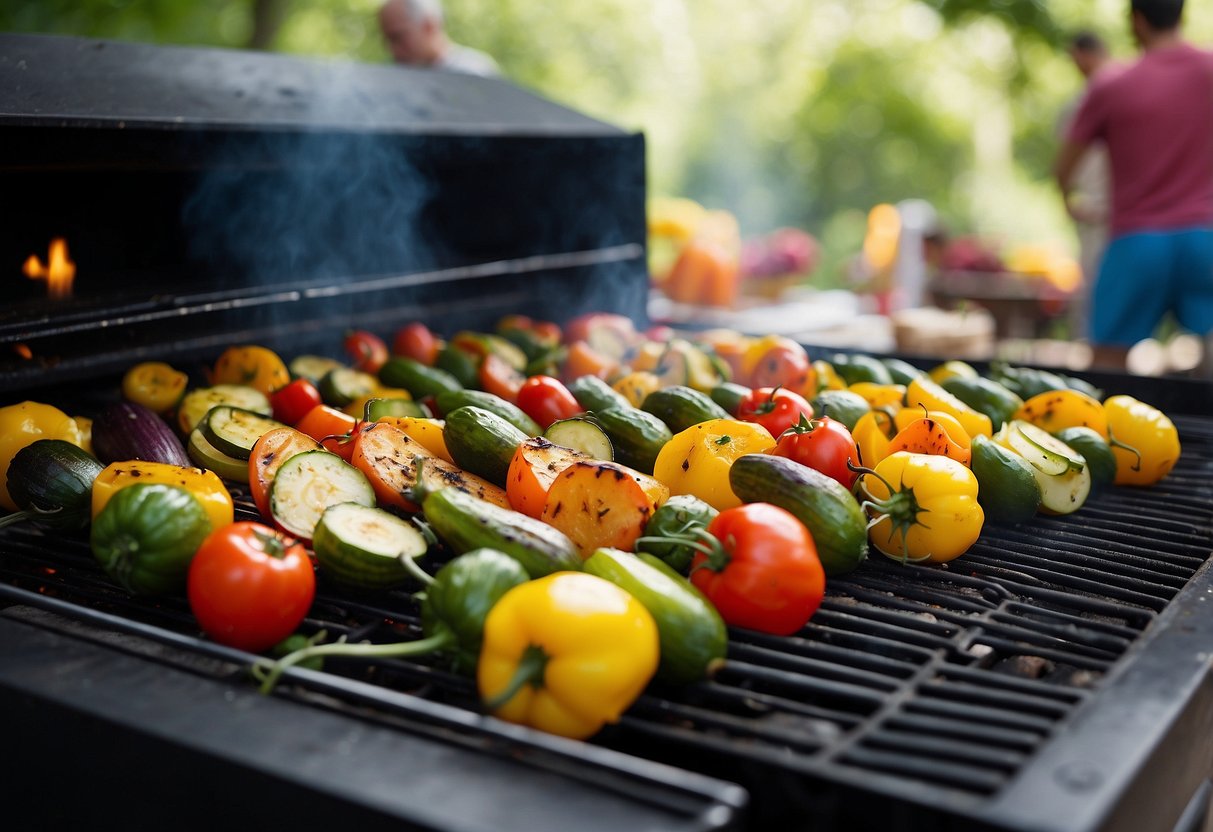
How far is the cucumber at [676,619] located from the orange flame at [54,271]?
101 inches

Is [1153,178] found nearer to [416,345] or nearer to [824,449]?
[416,345]

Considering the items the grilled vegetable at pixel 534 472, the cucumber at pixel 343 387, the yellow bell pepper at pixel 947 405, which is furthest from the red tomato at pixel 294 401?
the yellow bell pepper at pixel 947 405

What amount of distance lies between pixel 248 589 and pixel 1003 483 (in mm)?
1850

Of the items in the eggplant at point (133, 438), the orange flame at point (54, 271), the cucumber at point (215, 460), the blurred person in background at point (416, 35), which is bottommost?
the cucumber at point (215, 460)

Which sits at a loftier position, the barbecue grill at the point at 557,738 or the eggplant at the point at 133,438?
the eggplant at the point at 133,438

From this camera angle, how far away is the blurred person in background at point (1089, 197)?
8.10m

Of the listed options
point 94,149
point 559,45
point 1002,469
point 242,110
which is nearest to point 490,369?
point 242,110

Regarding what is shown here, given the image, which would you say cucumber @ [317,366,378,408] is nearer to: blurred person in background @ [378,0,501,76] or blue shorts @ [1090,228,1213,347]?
blurred person in background @ [378,0,501,76]

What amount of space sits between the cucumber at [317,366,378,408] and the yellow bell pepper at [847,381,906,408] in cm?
162

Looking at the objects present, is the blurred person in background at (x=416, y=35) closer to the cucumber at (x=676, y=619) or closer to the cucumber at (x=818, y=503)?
the cucumber at (x=818, y=503)

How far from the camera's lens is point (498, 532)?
2168 millimetres

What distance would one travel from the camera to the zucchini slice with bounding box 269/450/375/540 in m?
2.43

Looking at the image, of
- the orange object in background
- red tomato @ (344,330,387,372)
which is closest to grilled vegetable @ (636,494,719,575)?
red tomato @ (344,330,387,372)

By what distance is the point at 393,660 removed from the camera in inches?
79.4
